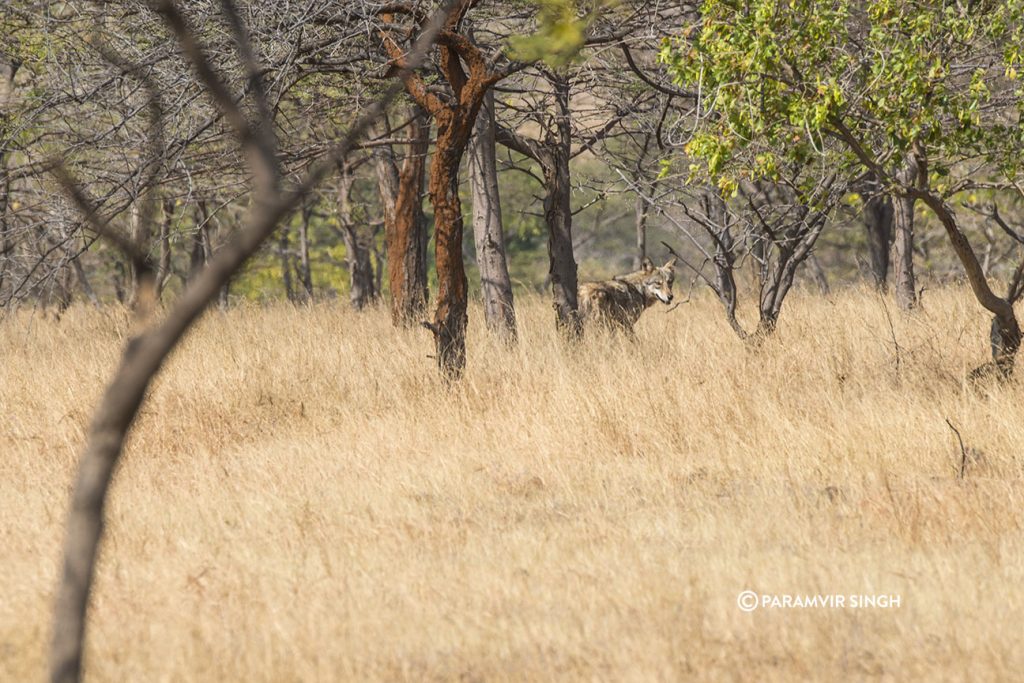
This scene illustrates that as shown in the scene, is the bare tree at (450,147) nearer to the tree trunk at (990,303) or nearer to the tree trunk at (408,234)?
the tree trunk at (990,303)

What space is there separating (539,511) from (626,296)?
7.93m

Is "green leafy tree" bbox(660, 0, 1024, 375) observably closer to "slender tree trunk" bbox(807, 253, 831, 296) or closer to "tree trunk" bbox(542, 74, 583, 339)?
"tree trunk" bbox(542, 74, 583, 339)

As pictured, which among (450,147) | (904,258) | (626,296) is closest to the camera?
(450,147)

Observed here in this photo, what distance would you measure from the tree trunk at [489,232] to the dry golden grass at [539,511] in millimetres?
447

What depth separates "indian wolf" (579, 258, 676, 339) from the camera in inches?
539

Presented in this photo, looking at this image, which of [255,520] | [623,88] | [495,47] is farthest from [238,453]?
[623,88]

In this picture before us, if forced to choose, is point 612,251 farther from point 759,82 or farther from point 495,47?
point 759,82

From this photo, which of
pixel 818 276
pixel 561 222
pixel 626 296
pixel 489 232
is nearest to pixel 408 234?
pixel 626 296

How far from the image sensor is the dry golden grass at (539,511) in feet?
15.3

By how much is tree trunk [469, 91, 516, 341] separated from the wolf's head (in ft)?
10.8

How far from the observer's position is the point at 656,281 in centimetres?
1502

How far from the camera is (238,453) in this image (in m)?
8.54

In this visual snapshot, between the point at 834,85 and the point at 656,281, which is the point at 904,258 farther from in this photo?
the point at 834,85

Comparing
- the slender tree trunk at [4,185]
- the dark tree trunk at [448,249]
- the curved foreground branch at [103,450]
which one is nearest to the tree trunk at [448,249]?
the dark tree trunk at [448,249]
